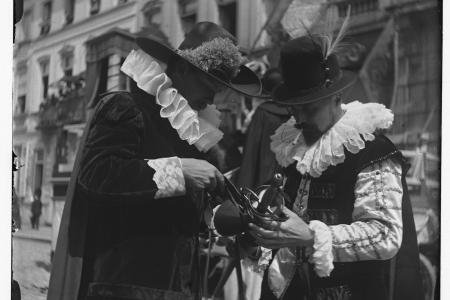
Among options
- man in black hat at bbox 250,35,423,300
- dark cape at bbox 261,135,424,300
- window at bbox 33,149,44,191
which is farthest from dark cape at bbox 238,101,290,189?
window at bbox 33,149,44,191

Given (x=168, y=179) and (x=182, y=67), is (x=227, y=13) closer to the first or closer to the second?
(x=182, y=67)

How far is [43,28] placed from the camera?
134 inches

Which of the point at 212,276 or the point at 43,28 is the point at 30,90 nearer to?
the point at 43,28

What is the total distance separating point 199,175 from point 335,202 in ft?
1.79

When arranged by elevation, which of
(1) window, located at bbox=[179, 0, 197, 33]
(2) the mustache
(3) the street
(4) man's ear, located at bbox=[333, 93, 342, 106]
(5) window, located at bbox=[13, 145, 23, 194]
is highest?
(1) window, located at bbox=[179, 0, 197, 33]

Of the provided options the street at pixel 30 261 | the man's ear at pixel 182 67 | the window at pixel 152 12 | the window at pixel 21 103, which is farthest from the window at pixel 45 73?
the man's ear at pixel 182 67

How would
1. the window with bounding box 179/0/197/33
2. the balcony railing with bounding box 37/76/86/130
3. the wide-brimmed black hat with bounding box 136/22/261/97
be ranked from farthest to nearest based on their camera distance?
the balcony railing with bounding box 37/76/86/130 < the window with bounding box 179/0/197/33 < the wide-brimmed black hat with bounding box 136/22/261/97

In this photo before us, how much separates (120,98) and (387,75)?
1.32 metres

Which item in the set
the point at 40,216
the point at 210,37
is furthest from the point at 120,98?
the point at 40,216

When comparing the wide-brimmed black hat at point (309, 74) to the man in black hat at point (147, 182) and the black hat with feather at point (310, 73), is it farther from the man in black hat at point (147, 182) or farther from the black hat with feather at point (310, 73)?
the man in black hat at point (147, 182)

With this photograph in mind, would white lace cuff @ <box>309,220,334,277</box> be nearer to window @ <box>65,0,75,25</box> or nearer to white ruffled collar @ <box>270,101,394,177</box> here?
white ruffled collar @ <box>270,101,394,177</box>

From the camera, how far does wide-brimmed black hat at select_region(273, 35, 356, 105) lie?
7.13 ft

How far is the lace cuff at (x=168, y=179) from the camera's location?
1.99m

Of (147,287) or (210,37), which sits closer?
(147,287)
